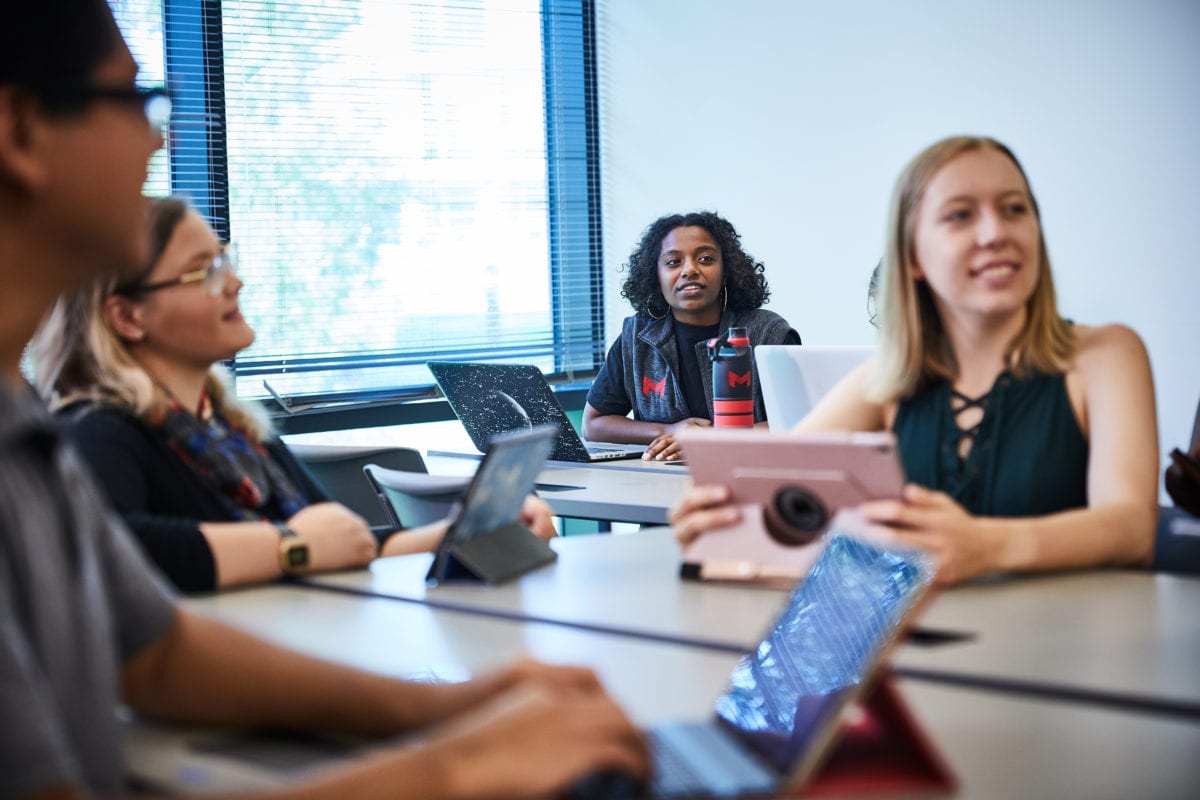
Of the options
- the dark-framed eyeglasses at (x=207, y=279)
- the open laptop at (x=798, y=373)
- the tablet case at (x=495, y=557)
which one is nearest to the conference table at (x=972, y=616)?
the tablet case at (x=495, y=557)

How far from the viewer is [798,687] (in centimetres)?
147

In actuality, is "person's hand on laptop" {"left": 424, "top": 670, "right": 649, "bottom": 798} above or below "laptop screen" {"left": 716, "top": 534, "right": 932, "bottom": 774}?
above

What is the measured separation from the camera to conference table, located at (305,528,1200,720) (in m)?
1.23

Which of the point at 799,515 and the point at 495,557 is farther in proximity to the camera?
the point at 495,557

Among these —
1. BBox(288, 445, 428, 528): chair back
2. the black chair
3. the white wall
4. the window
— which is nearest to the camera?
the black chair

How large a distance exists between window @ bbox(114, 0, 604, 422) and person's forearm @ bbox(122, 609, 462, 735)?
141 inches

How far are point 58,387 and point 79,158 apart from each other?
118 cm

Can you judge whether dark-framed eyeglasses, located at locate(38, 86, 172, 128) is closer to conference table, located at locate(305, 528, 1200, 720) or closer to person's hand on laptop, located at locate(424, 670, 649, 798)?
person's hand on laptop, located at locate(424, 670, 649, 798)

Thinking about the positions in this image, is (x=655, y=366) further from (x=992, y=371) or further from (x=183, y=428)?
(x=183, y=428)

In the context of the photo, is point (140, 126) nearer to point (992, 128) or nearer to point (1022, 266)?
point (1022, 266)

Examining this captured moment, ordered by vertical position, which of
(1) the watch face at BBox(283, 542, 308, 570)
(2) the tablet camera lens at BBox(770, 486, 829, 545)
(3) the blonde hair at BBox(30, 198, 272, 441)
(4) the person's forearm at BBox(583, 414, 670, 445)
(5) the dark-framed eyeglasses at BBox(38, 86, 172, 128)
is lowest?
(4) the person's forearm at BBox(583, 414, 670, 445)

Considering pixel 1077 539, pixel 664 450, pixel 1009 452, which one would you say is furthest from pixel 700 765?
pixel 664 450

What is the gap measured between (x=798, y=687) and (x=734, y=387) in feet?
6.26

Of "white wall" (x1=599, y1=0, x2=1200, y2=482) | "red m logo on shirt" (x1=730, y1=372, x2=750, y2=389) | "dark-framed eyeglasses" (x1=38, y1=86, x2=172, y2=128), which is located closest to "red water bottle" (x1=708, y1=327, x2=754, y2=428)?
"red m logo on shirt" (x1=730, y1=372, x2=750, y2=389)
